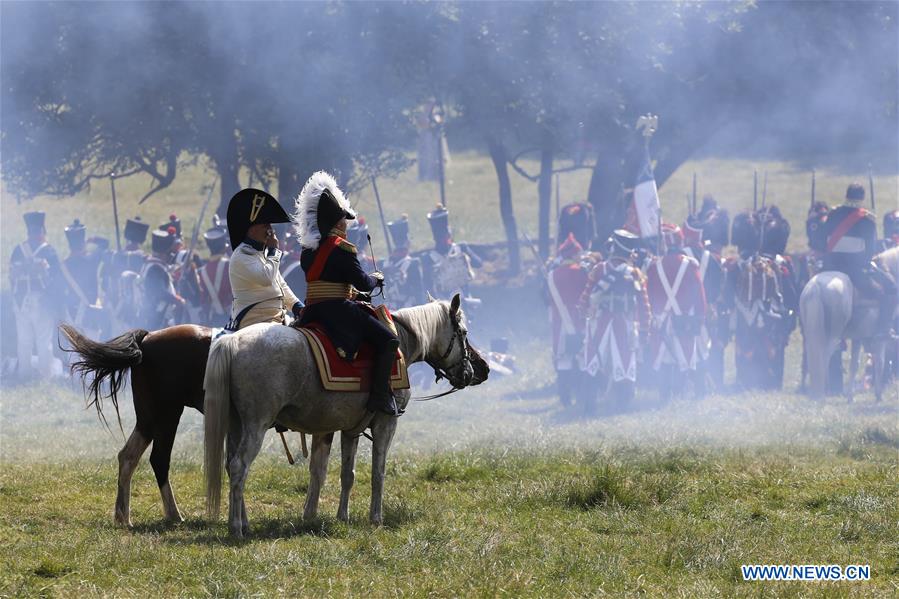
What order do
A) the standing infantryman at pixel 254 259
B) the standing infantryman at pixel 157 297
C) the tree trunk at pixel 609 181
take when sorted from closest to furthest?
the standing infantryman at pixel 254 259 < the standing infantryman at pixel 157 297 < the tree trunk at pixel 609 181

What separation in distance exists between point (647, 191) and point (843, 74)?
9.06 meters

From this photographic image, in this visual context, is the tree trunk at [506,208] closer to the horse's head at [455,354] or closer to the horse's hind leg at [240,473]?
the horse's head at [455,354]

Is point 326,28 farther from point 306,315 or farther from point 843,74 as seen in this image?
point 306,315

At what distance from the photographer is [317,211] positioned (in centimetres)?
857

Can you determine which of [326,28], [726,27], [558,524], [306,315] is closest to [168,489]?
[306,315]

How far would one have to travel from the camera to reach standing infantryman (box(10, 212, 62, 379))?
2133 cm

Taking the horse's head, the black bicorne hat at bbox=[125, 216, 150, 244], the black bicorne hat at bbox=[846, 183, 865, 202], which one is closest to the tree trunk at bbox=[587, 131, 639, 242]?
the black bicorne hat at bbox=[846, 183, 865, 202]

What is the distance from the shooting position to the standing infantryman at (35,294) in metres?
21.3

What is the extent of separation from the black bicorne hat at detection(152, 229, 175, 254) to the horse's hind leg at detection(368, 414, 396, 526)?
42.6 ft

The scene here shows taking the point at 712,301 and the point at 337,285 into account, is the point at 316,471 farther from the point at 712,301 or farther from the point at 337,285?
the point at 712,301

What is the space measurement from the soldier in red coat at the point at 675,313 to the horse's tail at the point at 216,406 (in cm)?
1096

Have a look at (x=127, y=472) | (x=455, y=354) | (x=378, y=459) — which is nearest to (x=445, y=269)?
(x=455, y=354)

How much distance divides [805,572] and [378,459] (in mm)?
3012

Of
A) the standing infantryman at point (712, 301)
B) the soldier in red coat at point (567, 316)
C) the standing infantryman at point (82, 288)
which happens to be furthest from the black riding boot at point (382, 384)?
the standing infantryman at point (82, 288)
